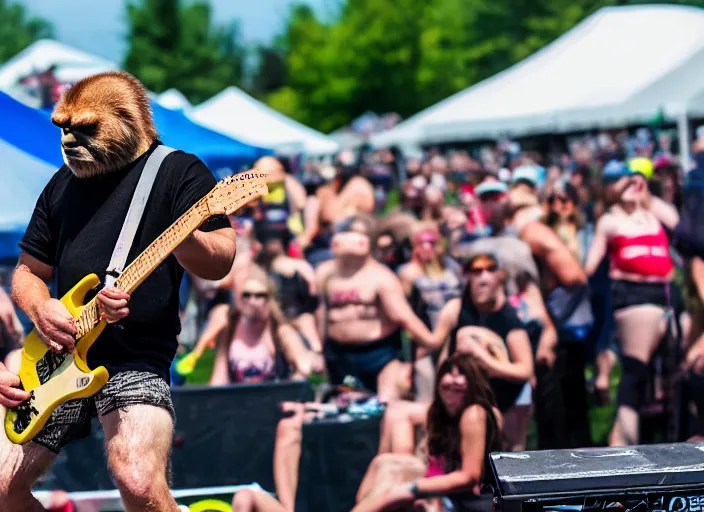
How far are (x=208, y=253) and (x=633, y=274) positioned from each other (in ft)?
15.0

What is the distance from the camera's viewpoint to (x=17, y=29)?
3925 inches

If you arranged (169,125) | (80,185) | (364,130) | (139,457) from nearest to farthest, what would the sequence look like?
1. (139,457)
2. (80,185)
3. (169,125)
4. (364,130)

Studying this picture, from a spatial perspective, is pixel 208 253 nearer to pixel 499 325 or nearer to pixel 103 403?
pixel 103 403

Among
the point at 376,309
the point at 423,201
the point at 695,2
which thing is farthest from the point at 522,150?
the point at 695,2

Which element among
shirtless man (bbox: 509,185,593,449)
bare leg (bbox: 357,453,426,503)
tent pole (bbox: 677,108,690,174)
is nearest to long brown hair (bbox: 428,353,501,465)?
bare leg (bbox: 357,453,426,503)

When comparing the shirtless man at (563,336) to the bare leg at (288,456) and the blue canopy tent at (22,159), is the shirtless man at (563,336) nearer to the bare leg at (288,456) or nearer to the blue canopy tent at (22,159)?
the bare leg at (288,456)

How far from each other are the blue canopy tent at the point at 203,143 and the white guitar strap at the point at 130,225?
4907mm

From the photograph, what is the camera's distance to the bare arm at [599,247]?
7.43 metres

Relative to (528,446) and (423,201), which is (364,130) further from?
(528,446)

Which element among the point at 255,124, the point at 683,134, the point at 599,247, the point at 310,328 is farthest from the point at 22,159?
the point at 255,124

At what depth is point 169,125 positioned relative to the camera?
927 cm

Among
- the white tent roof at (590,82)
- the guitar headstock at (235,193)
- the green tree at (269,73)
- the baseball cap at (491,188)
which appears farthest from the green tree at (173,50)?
the guitar headstock at (235,193)

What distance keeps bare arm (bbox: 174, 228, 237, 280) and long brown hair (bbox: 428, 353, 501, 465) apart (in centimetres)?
208

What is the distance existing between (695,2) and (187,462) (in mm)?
64656
